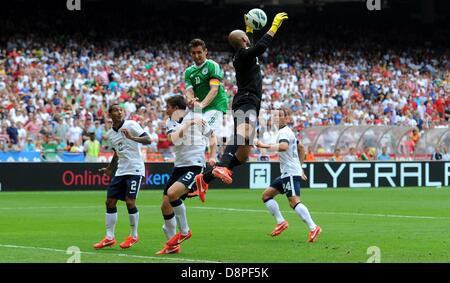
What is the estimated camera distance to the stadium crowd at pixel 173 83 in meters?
34.4

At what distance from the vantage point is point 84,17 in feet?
154

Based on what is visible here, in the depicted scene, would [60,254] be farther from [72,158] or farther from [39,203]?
[72,158]

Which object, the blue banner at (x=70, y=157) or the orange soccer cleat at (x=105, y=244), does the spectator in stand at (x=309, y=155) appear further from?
the orange soccer cleat at (x=105, y=244)

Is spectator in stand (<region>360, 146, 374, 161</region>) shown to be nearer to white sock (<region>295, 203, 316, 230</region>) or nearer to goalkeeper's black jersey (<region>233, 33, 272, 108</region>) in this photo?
white sock (<region>295, 203, 316, 230</region>)

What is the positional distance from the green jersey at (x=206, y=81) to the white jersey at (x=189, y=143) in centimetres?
48

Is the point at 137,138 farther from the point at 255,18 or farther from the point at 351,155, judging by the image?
the point at 351,155

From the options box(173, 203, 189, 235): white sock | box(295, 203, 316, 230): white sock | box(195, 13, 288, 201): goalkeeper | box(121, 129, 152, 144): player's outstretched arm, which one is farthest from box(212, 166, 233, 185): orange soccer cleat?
box(295, 203, 316, 230): white sock

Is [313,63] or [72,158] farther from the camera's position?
[313,63]

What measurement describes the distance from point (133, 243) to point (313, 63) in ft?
116

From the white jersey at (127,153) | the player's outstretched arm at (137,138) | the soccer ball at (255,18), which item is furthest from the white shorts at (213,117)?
the white jersey at (127,153)

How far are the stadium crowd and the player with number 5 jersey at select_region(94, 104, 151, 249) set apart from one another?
54.0ft

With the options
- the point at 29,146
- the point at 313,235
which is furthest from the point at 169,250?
the point at 29,146

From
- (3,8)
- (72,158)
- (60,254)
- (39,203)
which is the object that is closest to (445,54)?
(3,8)

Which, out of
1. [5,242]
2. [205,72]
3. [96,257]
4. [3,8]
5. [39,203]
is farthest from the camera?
[3,8]
